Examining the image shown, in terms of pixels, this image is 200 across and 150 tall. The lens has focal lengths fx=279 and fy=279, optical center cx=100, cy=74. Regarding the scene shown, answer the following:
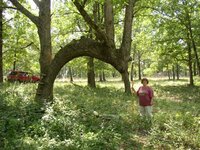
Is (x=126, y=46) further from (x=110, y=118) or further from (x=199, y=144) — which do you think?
(x=199, y=144)

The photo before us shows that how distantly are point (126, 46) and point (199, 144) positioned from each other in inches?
209

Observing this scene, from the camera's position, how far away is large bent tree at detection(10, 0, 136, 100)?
35.8 feet

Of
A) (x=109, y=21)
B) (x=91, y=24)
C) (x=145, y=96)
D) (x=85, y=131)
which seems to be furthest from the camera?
(x=109, y=21)

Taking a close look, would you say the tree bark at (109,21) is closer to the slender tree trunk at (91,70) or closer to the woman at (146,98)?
the woman at (146,98)

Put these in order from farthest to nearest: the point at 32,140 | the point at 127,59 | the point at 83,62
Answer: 1. the point at 83,62
2. the point at 127,59
3. the point at 32,140

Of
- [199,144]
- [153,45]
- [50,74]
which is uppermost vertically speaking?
[153,45]

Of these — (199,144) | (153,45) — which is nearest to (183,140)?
(199,144)

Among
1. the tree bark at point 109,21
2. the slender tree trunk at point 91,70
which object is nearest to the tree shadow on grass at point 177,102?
the tree bark at point 109,21

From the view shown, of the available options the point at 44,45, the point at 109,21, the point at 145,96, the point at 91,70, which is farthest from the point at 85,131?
the point at 91,70

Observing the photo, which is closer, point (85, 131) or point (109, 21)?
point (85, 131)

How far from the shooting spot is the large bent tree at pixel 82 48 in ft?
35.8

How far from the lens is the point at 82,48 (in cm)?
1108

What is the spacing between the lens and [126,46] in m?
11.4

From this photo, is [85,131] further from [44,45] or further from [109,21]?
[44,45]
